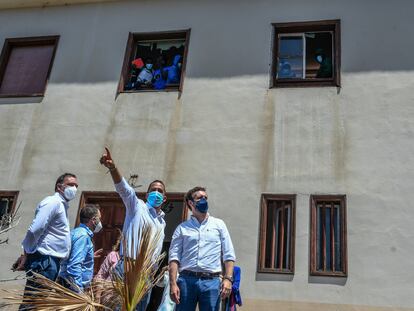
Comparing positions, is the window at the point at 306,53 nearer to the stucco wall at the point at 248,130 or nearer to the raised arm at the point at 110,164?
the stucco wall at the point at 248,130

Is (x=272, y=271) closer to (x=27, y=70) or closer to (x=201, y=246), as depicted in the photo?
(x=201, y=246)

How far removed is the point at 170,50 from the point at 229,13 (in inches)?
51.7

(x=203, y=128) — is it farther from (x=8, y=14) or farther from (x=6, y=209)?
(x=8, y=14)

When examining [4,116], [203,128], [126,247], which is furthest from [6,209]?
[126,247]

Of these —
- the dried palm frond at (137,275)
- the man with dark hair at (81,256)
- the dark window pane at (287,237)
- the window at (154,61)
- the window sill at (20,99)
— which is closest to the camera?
the dried palm frond at (137,275)

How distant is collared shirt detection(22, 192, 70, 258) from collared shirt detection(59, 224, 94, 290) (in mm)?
122

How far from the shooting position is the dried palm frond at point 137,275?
4.18m

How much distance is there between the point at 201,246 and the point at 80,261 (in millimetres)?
1375

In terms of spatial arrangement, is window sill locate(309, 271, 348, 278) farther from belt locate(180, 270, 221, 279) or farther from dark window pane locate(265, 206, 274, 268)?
belt locate(180, 270, 221, 279)

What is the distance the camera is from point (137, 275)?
4211mm

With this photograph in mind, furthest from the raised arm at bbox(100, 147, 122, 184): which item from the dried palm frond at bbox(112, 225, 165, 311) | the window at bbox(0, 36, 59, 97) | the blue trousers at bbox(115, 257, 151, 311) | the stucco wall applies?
the window at bbox(0, 36, 59, 97)

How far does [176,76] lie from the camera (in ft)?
29.3

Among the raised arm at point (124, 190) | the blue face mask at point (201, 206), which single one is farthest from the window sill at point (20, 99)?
the blue face mask at point (201, 206)

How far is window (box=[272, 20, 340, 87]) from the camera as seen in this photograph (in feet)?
27.2
